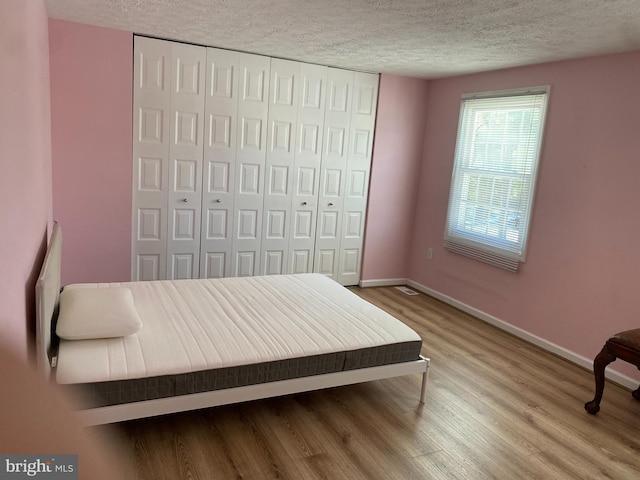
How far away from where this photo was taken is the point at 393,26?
3131mm

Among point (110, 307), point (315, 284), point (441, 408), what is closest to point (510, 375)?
point (441, 408)

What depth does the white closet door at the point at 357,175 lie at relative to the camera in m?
4.93

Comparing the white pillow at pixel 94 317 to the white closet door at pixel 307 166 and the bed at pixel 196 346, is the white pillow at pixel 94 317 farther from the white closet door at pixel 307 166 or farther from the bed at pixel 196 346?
the white closet door at pixel 307 166

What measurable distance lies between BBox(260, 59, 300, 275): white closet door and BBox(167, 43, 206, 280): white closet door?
658 millimetres

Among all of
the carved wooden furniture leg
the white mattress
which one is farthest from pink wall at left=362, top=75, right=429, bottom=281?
the carved wooden furniture leg

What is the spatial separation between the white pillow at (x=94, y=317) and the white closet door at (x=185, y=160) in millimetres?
1708

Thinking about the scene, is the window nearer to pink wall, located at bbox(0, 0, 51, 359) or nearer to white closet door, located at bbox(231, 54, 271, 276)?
white closet door, located at bbox(231, 54, 271, 276)

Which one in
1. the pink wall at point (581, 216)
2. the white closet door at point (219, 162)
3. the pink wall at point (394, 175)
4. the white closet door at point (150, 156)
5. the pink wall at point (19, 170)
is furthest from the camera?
the pink wall at point (394, 175)

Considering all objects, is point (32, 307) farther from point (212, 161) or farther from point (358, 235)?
point (358, 235)

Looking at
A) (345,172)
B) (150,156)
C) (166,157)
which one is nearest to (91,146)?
(150,156)

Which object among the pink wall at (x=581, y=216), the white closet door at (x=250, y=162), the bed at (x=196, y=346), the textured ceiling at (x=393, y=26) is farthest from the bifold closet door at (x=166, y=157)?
the pink wall at (x=581, y=216)

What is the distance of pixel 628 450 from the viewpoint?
8.48 feet

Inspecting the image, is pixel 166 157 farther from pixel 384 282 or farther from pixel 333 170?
pixel 384 282

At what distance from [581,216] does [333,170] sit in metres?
2.34
